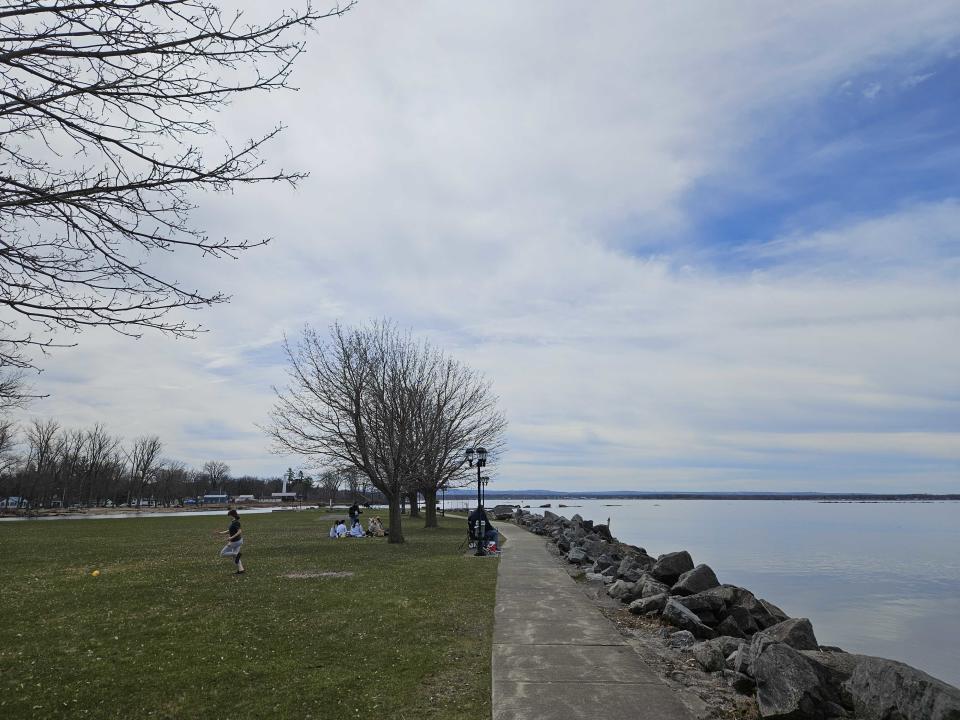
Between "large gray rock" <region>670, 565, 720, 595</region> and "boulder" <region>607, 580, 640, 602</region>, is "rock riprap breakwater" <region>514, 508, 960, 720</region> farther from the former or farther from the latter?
"large gray rock" <region>670, 565, 720, 595</region>

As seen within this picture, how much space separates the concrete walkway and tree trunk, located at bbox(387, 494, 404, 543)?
12.4 metres

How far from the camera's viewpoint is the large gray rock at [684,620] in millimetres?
10883

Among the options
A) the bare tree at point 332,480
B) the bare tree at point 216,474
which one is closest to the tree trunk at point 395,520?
the bare tree at point 332,480

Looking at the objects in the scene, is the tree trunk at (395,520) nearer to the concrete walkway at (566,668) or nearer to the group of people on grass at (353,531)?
the group of people on grass at (353,531)

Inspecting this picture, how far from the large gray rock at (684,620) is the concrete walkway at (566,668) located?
126 centimetres

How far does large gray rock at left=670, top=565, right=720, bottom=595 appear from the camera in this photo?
14633 millimetres

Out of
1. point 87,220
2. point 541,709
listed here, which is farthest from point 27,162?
point 541,709

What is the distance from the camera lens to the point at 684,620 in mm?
11031

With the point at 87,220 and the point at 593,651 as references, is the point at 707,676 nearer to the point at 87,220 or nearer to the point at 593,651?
the point at 593,651

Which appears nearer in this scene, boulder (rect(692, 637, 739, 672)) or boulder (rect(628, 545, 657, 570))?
boulder (rect(692, 637, 739, 672))

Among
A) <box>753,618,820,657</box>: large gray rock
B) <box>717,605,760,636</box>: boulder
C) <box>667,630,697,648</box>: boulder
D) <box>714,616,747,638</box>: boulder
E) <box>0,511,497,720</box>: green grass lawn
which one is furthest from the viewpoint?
<box>717,605,760,636</box>: boulder

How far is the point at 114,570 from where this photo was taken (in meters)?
16.7

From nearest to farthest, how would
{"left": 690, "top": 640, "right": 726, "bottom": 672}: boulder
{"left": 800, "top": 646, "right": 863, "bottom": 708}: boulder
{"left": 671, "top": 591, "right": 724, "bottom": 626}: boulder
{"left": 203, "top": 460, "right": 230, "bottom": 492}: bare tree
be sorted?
{"left": 800, "top": 646, "right": 863, "bottom": 708}: boulder
{"left": 690, "top": 640, "right": 726, "bottom": 672}: boulder
{"left": 671, "top": 591, "right": 724, "bottom": 626}: boulder
{"left": 203, "top": 460, "right": 230, "bottom": 492}: bare tree

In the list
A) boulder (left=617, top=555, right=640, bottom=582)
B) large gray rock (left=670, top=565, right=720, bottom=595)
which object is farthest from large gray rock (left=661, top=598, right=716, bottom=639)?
boulder (left=617, top=555, right=640, bottom=582)
